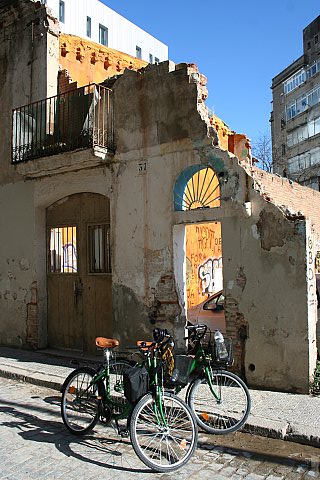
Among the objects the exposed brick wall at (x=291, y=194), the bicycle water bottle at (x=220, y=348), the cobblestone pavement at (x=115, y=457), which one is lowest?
the cobblestone pavement at (x=115, y=457)

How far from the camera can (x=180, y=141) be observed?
27.9 ft

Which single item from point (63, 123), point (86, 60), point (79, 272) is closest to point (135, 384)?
point (79, 272)

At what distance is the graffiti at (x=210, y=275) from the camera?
46.7ft

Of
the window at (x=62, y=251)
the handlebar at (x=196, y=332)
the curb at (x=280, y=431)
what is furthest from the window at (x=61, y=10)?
the curb at (x=280, y=431)

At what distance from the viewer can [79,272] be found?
1055cm

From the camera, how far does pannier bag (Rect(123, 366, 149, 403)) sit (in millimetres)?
4984

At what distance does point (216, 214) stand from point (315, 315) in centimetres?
223

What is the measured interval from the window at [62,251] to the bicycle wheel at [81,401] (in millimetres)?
5280

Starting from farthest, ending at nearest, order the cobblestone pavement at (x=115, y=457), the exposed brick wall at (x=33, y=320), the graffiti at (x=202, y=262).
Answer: the graffiti at (x=202, y=262) → the exposed brick wall at (x=33, y=320) → the cobblestone pavement at (x=115, y=457)

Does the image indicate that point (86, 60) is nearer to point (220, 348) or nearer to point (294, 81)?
point (220, 348)

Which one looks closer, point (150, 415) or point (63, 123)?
point (150, 415)

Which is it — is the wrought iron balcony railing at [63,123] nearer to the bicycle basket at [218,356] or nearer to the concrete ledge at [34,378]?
the concrete ledge at [34,378]

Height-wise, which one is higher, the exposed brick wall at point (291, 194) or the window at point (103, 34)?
the window at point (103, 34)

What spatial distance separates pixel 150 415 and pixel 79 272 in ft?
19.5
